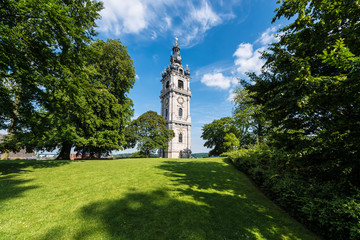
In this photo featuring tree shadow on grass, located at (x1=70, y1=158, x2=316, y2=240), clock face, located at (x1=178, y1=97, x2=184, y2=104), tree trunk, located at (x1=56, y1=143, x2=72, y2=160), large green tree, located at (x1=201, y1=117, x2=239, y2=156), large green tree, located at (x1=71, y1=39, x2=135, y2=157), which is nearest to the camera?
tree shadow on grass, located at (x1=70, y1=158, x2=316, y2=240)

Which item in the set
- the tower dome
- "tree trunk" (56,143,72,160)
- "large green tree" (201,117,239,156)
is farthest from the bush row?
the tower dome

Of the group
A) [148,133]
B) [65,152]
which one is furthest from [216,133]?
[65,152]

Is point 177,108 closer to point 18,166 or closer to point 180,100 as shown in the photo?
point 180,100

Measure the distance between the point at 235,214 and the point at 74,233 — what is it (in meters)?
4.27

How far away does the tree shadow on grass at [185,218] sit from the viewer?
10.4 ft

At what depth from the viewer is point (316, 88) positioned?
3.65 m

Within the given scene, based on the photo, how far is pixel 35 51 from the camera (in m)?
7.16

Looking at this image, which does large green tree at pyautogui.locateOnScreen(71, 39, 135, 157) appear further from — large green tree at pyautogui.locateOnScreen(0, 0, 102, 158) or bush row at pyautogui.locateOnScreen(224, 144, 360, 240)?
bush row at pyautogui.locateOnScreen(224, 144, 360, 240)

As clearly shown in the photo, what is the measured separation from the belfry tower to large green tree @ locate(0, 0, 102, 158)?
3321 centimetres

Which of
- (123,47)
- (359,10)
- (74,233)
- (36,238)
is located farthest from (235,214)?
(123,47)

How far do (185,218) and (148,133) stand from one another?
93.3 ft

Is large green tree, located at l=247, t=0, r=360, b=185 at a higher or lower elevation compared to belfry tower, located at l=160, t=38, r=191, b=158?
lower

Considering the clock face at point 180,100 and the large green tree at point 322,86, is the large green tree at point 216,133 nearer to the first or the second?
the clock face at point 180,100

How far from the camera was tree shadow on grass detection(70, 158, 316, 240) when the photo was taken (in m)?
3.17
